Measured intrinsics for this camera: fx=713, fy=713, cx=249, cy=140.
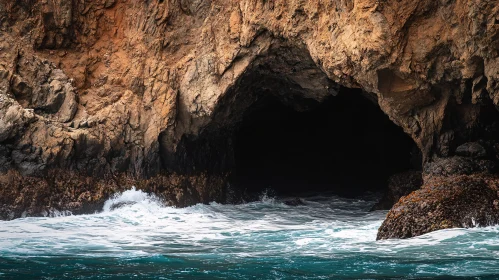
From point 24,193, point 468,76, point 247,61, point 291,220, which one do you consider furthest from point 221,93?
point 468,76

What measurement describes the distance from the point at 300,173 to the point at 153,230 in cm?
1014

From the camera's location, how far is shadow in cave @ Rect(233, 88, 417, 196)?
21.8m

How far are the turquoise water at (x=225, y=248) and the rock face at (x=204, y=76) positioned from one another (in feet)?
4.91

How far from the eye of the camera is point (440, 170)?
44.4 feet

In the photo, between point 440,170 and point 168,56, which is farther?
point 168,56

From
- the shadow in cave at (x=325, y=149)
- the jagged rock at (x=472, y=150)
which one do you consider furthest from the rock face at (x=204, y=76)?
the shadow in cave at (x=325, y=149)

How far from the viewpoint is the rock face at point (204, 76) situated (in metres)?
12.9

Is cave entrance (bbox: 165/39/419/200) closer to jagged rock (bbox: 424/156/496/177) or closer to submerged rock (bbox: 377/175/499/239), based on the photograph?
jagged rock (bbox: 424/156/496/177)

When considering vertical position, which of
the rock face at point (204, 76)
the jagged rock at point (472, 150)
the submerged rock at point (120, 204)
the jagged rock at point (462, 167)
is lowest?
the submerged rock at point (120, 204)

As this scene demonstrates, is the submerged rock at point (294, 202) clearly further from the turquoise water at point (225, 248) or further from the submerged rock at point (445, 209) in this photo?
the submerged rock at point (445, 209)

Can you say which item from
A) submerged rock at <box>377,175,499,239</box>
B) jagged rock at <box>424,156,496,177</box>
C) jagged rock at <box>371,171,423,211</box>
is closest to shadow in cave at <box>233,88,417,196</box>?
jagged rock at <box>371,171,423,211</box>

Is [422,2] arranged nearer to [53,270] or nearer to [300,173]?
[53,270]

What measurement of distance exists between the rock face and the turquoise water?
150 centimetres

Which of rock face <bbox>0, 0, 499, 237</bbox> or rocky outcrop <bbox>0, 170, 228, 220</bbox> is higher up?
rock face <bbox>0, 0, 499, 237</bbox>
